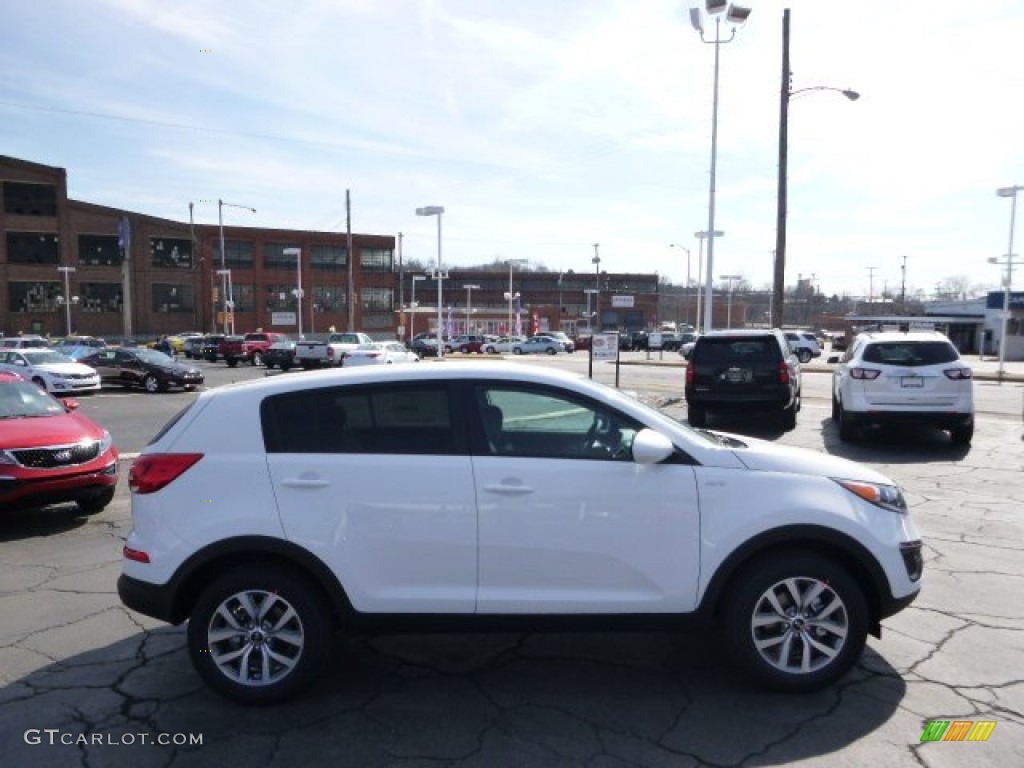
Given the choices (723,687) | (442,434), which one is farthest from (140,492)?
(723,687)

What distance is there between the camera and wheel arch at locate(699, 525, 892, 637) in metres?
3.79

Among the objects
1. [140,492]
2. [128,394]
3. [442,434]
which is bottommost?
[128,394]

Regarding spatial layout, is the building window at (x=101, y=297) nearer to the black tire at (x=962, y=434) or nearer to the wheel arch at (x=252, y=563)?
the black tire at (x=962, y=434)

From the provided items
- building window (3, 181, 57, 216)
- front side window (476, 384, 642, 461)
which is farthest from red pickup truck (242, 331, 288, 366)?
front side window (476, 384, 642, 461)

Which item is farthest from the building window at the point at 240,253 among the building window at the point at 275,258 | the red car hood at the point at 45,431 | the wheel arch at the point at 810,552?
the wheel arch at the point at 810,552

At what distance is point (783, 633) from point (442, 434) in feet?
6.57

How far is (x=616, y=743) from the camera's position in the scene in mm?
3465

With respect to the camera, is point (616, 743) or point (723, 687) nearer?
point (616, 743)

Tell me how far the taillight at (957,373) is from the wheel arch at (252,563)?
10.2 m

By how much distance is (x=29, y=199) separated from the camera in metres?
67.5

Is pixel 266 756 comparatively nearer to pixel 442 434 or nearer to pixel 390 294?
pixel 442 434

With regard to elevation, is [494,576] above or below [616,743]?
above

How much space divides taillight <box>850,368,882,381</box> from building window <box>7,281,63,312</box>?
73.9 m

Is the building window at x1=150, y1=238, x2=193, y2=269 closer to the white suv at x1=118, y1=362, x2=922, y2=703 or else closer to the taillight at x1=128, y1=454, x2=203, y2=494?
the taillight at x1=128, y1=454, x2=203, y2=494
